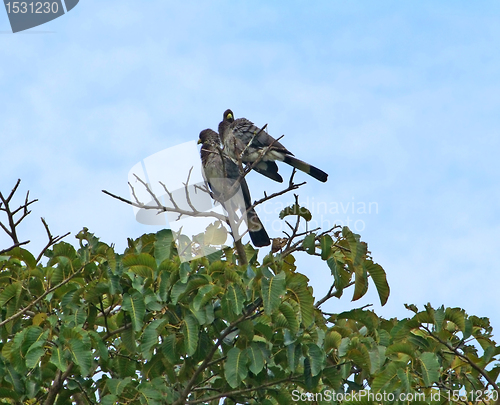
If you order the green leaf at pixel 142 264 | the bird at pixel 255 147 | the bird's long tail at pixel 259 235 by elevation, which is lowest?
the green leaf at pixel 142 264

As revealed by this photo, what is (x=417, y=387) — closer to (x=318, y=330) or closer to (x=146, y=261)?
(x=318, y=330)

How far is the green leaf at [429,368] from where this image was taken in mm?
2873

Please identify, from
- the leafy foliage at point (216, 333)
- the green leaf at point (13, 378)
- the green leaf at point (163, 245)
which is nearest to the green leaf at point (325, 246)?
the leafy foliage at point (216, 333)

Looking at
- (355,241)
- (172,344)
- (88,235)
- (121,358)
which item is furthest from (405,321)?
(88,235)

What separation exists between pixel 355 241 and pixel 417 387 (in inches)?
34.2

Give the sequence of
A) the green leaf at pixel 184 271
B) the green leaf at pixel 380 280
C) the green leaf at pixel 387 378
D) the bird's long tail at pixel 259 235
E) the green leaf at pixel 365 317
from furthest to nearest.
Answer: the bird's long tail at pixel 259 235 < the green leaf at pixel 380 280 < the green leaf at pixel 365 317 < the green leaf at pixel 184 271 < the green leaf at pixel 387 378

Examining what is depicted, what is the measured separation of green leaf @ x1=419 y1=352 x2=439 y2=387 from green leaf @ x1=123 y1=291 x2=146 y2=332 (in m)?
1.37

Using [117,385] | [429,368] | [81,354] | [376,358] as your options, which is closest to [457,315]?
[429,368]

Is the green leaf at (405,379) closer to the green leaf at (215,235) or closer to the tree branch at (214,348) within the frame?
the tree branch at (214,348)

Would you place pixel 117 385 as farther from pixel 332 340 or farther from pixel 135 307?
pixel 332 340

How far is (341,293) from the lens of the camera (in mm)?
3730

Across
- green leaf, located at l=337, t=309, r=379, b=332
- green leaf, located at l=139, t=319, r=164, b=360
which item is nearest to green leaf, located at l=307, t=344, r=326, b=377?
green leaf, located at l=337, t=309, r=379, b=332

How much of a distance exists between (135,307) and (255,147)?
10.5ft

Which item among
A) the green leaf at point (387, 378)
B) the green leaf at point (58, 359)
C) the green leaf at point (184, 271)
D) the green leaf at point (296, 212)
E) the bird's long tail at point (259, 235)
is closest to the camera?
the green leaf at point (58, 359)
